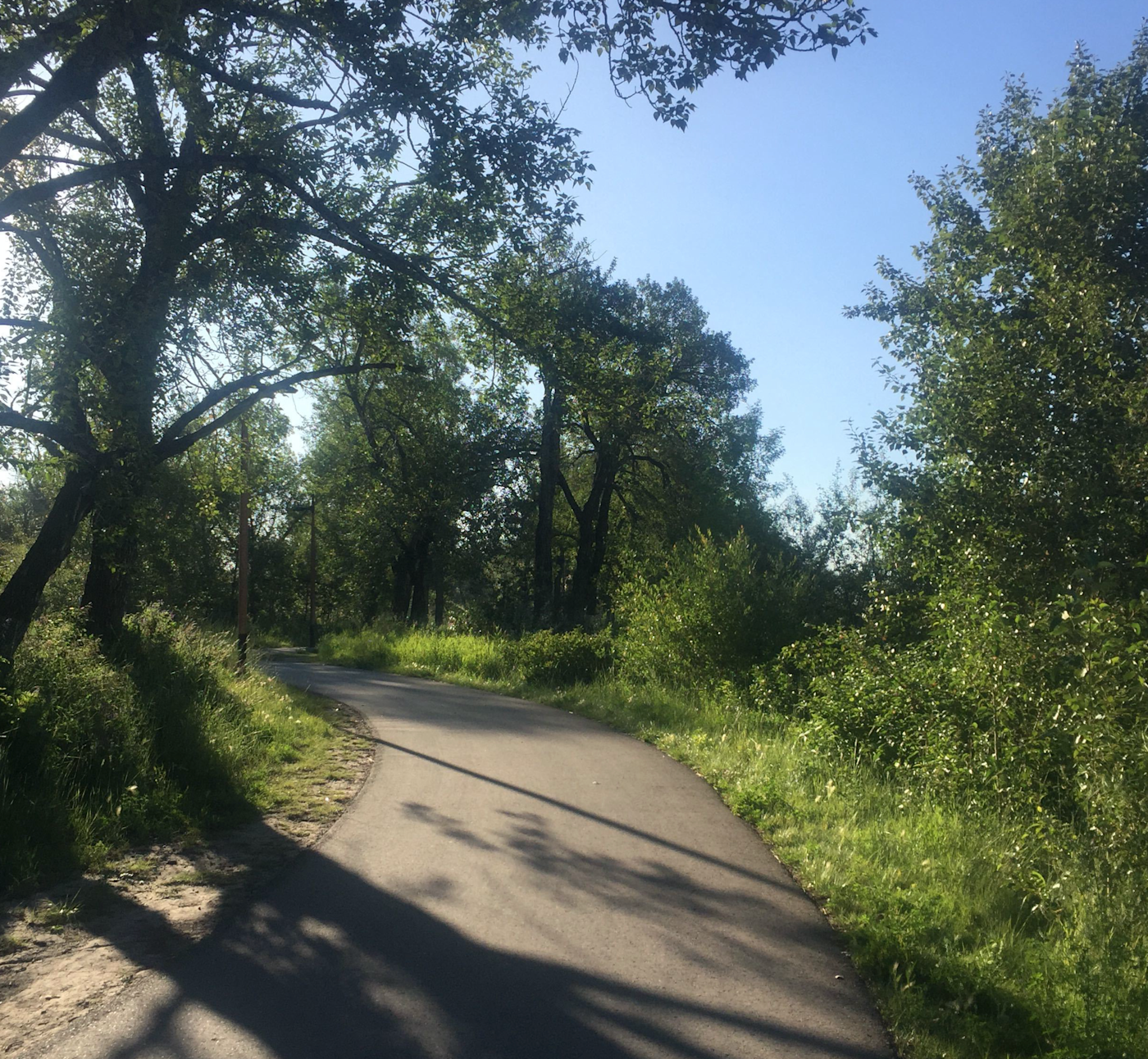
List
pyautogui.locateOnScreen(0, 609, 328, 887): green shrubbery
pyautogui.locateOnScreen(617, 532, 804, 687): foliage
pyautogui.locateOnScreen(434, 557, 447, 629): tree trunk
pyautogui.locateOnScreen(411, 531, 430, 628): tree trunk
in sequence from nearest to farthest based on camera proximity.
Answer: pyautogui.locateOnScreen(0, 609, 328, 887): green shrubbery
pyautogui.locateOnScreen(617, 532, 804, 687): foliage
pyautogui.locateOnScreen(411, 531, 430, 628): tree trunk
pyautogui.locateOnScreen(434, 557, 447, 629): tree trunk

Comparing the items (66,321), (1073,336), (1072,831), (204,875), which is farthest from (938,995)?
(66,321)

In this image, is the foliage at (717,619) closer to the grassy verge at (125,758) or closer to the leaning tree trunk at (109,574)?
the grassy verge at (125,758)

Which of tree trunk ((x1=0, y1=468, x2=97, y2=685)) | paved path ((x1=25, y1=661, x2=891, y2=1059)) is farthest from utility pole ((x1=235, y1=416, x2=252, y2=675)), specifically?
paved path ((x1=25, y1=661, x2=891, y2=1059))

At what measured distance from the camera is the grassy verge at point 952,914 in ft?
13.6

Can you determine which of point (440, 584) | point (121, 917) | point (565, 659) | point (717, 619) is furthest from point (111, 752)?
point (440, 584)

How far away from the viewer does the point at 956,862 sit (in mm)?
6336

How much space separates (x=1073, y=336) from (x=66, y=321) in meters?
10.3

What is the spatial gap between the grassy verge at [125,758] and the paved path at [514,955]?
132cm

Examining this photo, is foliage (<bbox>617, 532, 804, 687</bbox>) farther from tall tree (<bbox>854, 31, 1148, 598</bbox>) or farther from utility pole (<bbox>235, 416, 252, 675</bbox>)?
utility pole (<bbox>235, 416, 252, 675</bbox>)

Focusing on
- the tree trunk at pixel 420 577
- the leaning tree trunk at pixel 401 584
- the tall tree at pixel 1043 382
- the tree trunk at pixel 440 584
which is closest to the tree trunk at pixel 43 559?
the tall tree at pixel 1043 382

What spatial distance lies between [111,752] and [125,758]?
139mm

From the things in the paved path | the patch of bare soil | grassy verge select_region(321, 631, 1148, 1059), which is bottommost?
the patch of bare soil

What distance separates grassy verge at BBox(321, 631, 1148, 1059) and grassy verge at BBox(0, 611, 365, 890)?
438 centimetres

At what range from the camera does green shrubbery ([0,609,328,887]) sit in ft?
22.6
